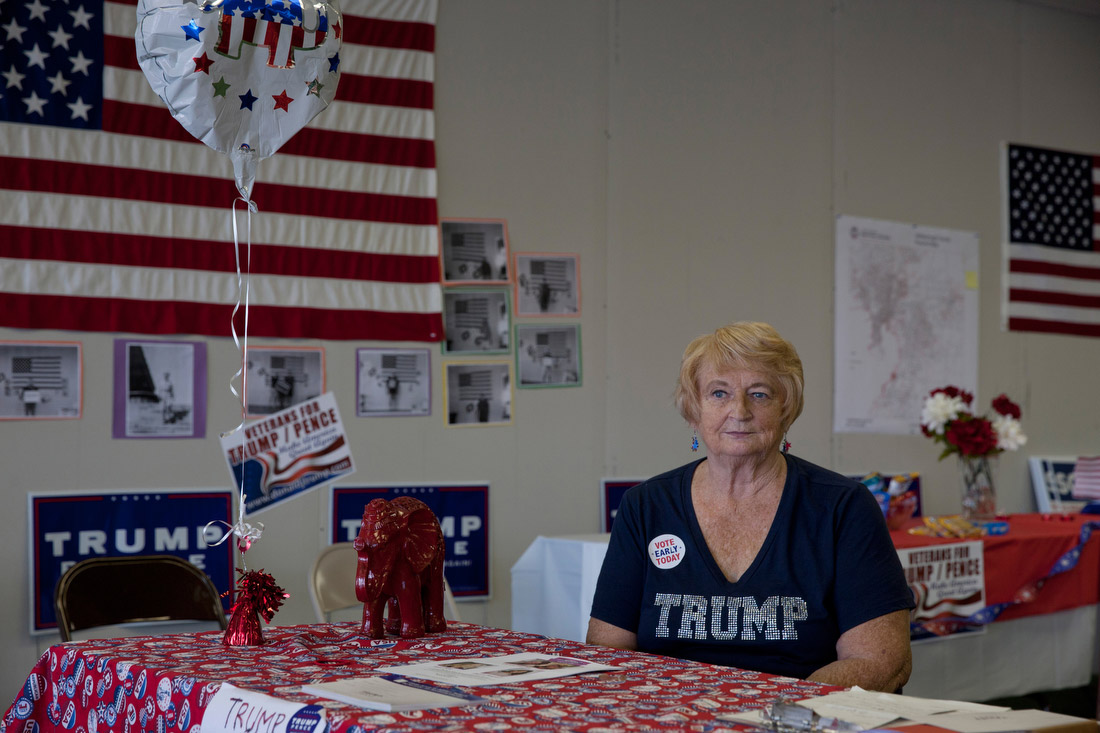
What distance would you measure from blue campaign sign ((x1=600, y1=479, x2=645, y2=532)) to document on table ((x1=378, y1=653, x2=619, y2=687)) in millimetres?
2926

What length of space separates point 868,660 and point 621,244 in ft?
10.2

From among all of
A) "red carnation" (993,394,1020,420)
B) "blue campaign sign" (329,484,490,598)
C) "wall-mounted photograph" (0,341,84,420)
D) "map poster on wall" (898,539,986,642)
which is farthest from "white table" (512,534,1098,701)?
"wall-mounted photograph" (0,341,84,420)

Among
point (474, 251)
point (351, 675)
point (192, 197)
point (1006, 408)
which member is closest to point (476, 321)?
point (474, 251)

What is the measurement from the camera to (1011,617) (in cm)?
469

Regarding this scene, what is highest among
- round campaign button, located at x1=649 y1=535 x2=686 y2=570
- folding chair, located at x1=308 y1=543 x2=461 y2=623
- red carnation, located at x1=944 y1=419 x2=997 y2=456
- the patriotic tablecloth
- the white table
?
red carnation, located at x1=944 y1=419 x2=997 y2=456

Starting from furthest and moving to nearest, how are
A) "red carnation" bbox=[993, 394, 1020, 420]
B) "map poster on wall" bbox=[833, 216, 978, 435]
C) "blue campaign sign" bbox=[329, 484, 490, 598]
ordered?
"map poster on wall" bbox=[833, 216, 978, 435]
"red carnation" bbox=[993, 394, 1020, 420]
"blue campaign sign" bbox=[329, 484, 490, 598]

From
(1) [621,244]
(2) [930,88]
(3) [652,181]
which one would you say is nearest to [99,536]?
(1) [621,244]

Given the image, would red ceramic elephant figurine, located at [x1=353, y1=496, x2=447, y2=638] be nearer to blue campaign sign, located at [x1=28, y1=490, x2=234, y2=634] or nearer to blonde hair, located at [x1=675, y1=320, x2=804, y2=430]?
blonde hair, located at [x1=675, y1=320, x2=804, y2=430]

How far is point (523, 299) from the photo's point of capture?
474 centimetres

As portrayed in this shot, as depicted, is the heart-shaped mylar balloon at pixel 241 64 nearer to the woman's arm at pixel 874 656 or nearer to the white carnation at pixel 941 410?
the woman's arm at pixel 874 656

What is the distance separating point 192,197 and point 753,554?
9.10 feet

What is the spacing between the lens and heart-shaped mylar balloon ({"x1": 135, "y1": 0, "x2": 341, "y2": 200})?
2281mm

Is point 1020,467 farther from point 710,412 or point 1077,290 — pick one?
point 710,412

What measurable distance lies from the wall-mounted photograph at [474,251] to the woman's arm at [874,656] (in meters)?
2.77
